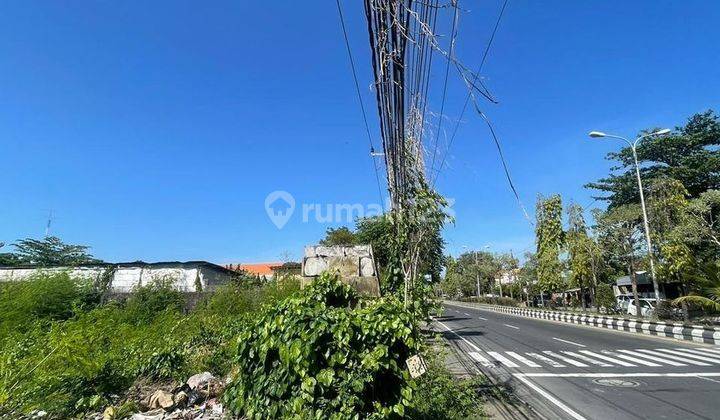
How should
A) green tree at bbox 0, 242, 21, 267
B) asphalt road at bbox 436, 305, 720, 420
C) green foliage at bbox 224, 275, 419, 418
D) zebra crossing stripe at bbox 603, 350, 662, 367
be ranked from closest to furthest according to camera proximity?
green foliage at bbox 224, 275, 419, 418
asphalt road at bbox 436, 305, 720, 420
zebra crossing stripe at bbox 603, 350, 662, 367
green tree at bbox 0, 242, 21, 267

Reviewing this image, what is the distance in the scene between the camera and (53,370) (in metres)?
5.75

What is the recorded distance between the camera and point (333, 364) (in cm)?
379

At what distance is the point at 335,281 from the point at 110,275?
76.2 ft

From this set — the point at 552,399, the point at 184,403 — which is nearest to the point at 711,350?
the point at 552,399

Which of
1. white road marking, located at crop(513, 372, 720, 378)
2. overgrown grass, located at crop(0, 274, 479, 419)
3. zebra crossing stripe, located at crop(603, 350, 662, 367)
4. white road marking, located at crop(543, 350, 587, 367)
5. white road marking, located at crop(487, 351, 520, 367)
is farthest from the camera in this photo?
white road marking, located at crop(487, 351, 520, 367)

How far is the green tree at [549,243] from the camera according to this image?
36594 mm

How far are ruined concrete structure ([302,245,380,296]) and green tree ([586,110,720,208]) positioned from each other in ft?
93.9

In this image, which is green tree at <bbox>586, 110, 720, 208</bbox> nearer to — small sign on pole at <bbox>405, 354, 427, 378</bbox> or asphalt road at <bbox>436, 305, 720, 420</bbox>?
asphalt road at <bbox>436, 305, 720, 420</bbox>

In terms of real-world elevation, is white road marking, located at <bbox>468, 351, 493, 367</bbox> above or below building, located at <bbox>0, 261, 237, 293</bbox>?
below

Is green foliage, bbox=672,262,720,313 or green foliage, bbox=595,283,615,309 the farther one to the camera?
green foliage, bbox=595,283,615,309

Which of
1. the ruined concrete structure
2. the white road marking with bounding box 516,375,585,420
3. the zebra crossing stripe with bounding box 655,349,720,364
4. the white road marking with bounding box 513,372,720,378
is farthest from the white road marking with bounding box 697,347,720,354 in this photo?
the ruined concrete structure

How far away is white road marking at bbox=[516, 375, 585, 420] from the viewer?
6.36m

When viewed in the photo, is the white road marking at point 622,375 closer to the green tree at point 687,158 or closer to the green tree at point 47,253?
the green tree at point 687,158

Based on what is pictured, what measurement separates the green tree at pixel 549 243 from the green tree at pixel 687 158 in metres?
7.37
